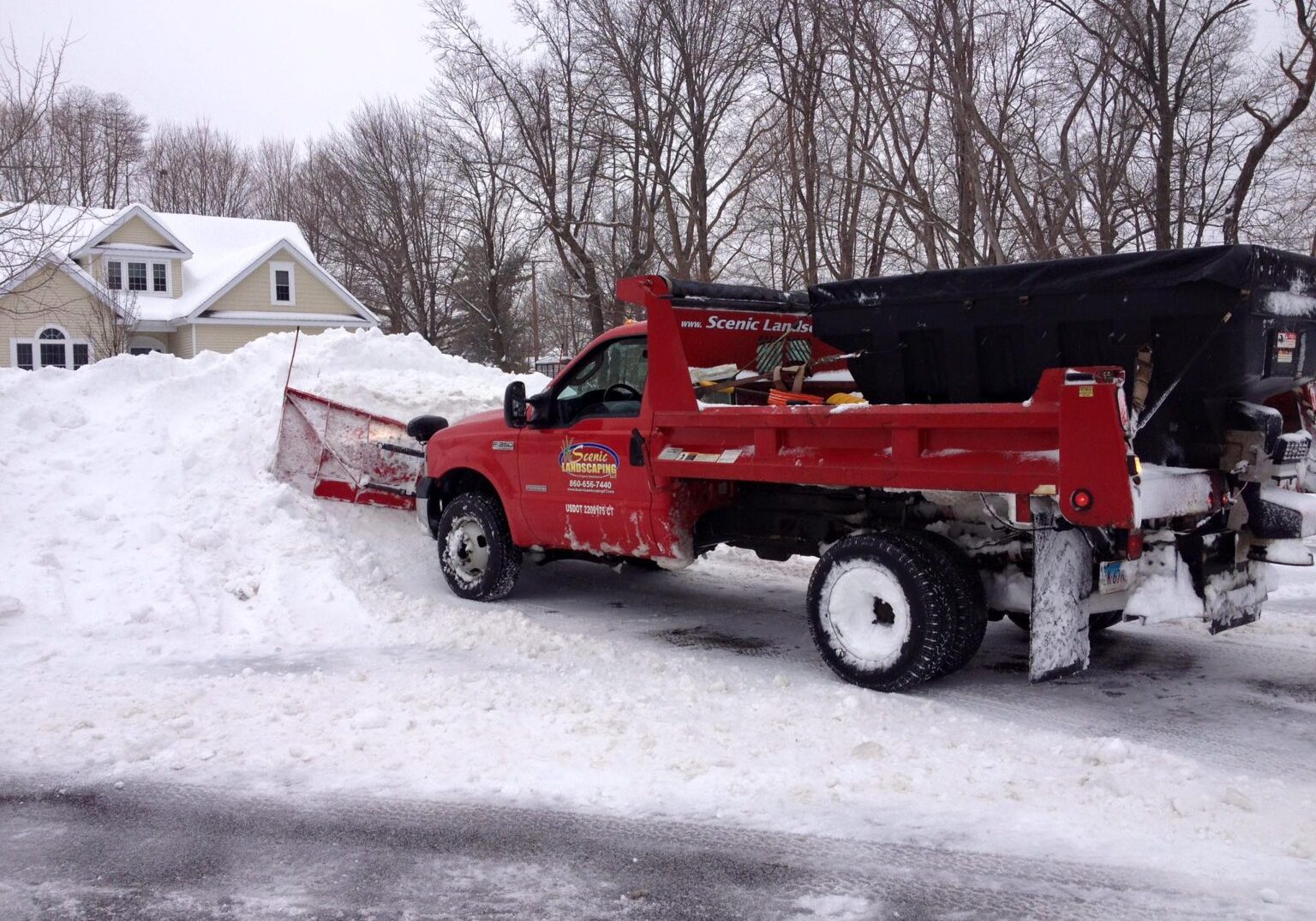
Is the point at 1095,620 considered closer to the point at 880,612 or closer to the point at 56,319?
the point at 880,612

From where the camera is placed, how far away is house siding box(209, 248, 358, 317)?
35.5 metres

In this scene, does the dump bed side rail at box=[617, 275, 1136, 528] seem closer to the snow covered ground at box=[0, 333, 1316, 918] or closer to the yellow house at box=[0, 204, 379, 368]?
the snow covered ground at box=[0, 333, 1316, 918]

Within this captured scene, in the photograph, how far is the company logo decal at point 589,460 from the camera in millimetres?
7348

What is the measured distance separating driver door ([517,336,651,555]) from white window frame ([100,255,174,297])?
3068 centimetres

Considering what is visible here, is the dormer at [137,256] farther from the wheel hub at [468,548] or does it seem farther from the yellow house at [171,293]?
the wheel hub at [468,548]

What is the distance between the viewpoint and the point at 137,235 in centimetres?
3509

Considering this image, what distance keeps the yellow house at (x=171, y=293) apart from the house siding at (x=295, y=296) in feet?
0.10

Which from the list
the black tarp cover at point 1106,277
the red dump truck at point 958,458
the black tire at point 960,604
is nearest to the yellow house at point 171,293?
the red dump truck at point 958,458

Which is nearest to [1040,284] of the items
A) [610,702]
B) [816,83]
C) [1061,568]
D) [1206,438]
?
[1206,438]

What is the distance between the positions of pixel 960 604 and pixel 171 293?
35521 millimetres

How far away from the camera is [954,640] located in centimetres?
564

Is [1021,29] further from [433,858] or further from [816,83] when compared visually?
Result: [433,858]

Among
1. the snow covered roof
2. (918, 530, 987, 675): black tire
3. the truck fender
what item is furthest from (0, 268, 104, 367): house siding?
(918, 530, 987, 675): black tire

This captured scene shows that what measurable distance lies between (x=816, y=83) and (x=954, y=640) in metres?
13.0
